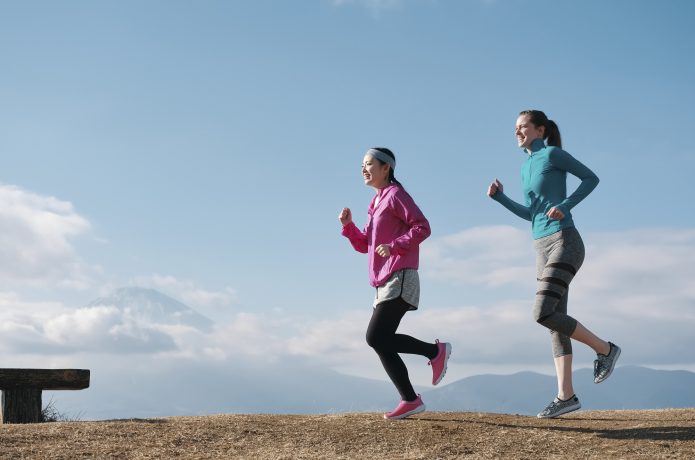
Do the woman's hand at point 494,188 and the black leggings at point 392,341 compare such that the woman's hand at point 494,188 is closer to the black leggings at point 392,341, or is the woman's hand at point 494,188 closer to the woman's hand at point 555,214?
the woman's hand at point 555,214

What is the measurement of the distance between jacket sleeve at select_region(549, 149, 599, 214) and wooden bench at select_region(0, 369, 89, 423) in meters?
6.95

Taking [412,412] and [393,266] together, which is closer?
[393,266]

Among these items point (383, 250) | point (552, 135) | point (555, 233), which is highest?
point (552, 135)

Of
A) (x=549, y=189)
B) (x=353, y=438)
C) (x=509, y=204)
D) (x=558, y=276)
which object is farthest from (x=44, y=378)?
(x=549, y=189)

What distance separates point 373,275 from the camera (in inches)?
315

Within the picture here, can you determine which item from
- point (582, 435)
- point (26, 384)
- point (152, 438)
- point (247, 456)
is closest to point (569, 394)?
point (582, 435)

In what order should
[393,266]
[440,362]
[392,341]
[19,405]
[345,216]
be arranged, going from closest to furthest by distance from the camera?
1. [393,266]
2. [392,341]
3. [440,362]
4. [345,216]
5. [19,405]

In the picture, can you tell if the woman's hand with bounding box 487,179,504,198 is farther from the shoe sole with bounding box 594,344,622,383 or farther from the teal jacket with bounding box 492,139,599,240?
the shoe sole with bounding box 594,344,622,383

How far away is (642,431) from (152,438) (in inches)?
198

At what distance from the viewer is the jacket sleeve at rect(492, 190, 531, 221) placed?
334 inches

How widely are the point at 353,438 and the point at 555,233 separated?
2884 millimetres

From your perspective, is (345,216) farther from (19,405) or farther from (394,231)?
(19,405)

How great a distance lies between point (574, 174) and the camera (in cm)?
827

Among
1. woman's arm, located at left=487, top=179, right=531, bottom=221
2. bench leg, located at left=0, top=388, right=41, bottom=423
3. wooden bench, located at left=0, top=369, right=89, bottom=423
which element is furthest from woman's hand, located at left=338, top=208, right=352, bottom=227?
bench leg, located at left=0, top=388, right=41, bottom=423
